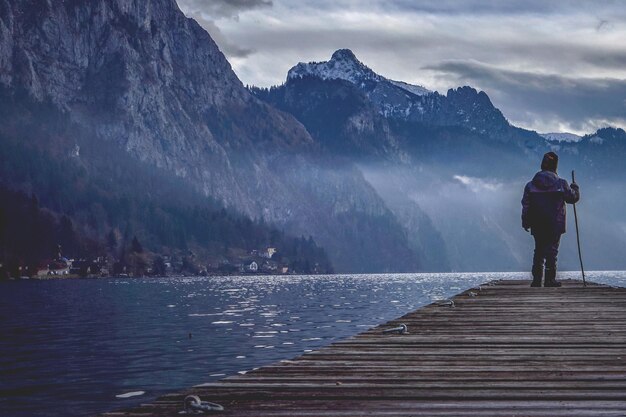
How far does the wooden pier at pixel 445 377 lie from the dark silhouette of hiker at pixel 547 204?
1432cm

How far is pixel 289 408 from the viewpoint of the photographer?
789 cm

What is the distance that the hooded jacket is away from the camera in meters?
30.8

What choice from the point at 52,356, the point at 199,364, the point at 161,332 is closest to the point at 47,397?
the point at 199,364

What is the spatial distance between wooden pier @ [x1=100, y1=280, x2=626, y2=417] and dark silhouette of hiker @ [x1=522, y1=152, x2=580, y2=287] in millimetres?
14324

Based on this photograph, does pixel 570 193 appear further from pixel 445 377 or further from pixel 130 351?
pixel 130 351

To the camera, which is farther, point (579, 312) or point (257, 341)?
point (257, 341)

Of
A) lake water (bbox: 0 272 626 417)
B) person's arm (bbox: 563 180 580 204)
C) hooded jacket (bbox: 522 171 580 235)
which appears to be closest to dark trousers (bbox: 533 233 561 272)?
hooded jacket (bbox: 522 171 580 235)

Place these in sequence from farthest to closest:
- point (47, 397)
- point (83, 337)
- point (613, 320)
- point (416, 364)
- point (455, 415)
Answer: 1. point (83, 337)
2. point (47, 397)
3. point (613, 320)
4. point (416, 364)
5. point (455, 415)

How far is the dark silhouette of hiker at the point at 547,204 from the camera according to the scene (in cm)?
3081

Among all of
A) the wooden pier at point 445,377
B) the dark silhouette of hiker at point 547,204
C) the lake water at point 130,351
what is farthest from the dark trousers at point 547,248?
the wooden pier at point 445,377

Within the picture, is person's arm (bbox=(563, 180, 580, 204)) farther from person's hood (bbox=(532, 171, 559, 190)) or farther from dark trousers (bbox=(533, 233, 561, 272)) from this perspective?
dark trousers (bbox=(533, 233, 561, 272))

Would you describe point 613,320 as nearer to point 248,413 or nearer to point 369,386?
point 369,386

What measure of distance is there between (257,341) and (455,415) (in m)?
44.4

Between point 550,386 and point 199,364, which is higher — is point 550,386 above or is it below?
above
